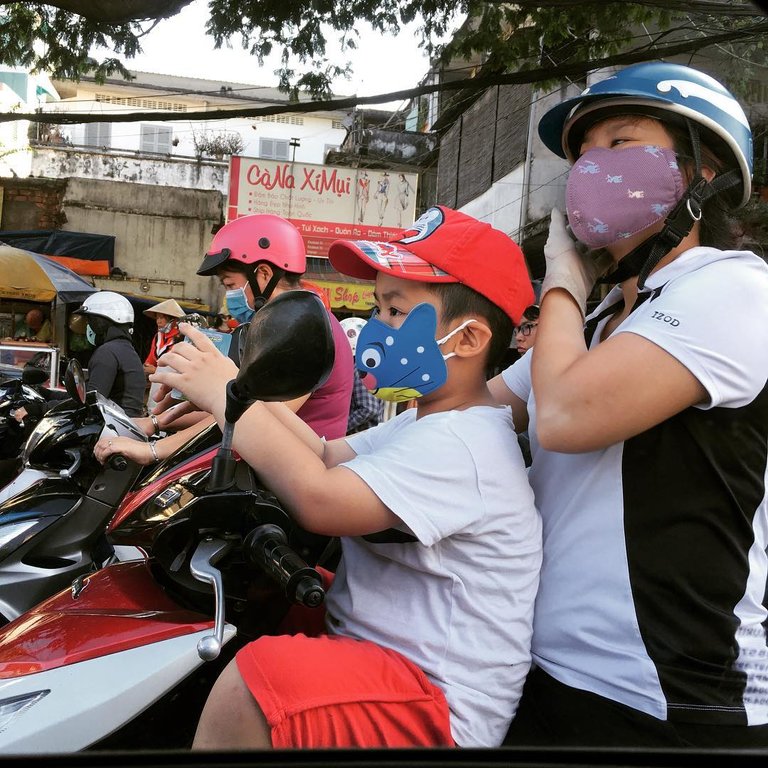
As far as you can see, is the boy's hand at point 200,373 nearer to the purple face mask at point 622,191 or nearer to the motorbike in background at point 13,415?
the purple face mask at point 622,191

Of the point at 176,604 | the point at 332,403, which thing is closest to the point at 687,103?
the point at 176,604

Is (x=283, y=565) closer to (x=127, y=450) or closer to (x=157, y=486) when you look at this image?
(x=157, y=486)

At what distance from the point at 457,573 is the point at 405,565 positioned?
99mm

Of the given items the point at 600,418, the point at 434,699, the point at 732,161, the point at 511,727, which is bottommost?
the point at 511,727

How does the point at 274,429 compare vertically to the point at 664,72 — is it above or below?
below

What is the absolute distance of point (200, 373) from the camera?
1356 millimetres

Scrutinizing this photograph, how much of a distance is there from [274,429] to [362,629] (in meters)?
0.40

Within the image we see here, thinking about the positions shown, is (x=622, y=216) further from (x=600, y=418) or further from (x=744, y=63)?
(x=744, y=63)

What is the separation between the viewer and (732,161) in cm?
148

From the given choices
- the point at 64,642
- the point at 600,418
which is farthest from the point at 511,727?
the point at 64,642

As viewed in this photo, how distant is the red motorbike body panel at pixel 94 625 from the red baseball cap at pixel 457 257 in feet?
2.62

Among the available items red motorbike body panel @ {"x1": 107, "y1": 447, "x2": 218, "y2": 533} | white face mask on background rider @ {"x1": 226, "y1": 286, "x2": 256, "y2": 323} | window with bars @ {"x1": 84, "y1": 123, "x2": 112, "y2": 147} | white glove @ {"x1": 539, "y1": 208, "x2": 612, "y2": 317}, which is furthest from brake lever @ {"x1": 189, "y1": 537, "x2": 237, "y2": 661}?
white face mask on background rider @ {"x1": 226, "y1": 286, "x2": 256, "y2": 323}

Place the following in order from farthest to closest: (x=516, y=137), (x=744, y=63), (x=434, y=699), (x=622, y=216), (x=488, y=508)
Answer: (x=516, y=137) → (x=744, y=63) → (x=622, y=216) → (x=488, y=508) → (x=434, y=699)

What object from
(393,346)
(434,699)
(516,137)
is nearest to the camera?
(434,699)
